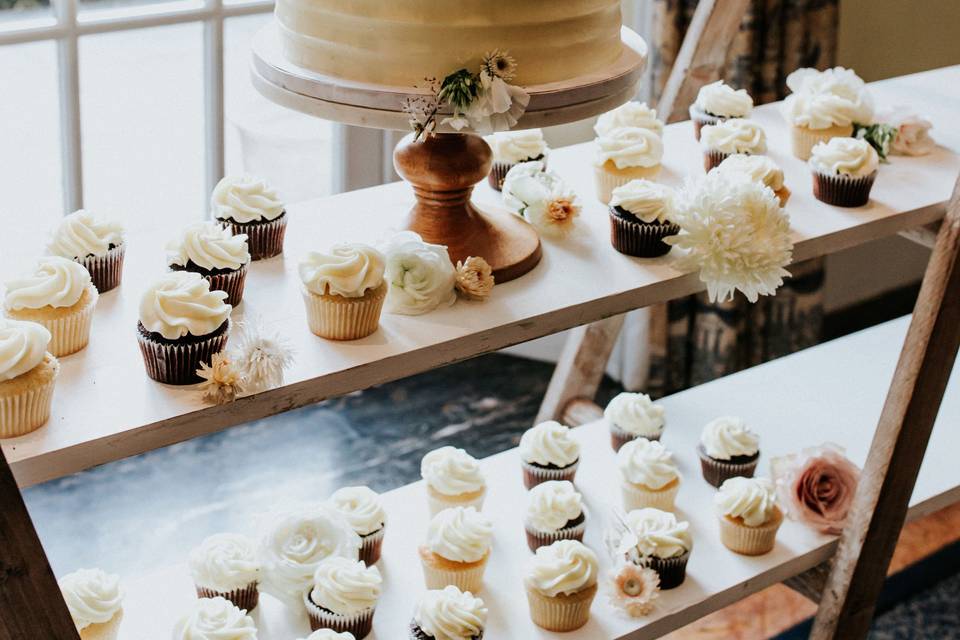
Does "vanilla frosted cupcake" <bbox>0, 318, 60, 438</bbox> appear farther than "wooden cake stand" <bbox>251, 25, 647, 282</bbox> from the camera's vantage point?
No

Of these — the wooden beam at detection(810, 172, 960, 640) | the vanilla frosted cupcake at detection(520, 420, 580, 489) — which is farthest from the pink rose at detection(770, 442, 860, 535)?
the vanilla frosted cupcake at detection(520, 420, 580, 489)

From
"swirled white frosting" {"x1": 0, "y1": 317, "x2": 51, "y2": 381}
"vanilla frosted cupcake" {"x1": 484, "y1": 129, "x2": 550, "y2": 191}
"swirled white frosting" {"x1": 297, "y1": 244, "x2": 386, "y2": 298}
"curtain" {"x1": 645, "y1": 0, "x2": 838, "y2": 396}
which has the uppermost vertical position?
"swirled white frosting" {"x1": 297, "y1": 244, "x2": 386, "y2": 298}

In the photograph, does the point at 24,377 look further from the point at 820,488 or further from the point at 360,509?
the point at 820,488

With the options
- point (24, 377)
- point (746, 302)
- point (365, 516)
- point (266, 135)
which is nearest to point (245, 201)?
point (24, 377)

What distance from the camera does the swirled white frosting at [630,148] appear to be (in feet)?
4.89

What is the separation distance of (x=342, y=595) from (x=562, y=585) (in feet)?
0.88

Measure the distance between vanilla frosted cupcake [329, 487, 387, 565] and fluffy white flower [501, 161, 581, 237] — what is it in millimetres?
441

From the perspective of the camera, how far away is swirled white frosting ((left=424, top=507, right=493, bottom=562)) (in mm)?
1465

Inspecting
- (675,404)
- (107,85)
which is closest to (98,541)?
(107,85)

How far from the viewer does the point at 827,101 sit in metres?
1.60

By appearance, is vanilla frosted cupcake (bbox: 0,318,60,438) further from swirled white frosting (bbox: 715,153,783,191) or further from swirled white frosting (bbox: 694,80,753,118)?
swirled white frosting (bbox: 694,80,753,118)

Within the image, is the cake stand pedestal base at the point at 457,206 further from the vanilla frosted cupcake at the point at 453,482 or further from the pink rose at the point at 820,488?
the pink rose at the point at 820,488

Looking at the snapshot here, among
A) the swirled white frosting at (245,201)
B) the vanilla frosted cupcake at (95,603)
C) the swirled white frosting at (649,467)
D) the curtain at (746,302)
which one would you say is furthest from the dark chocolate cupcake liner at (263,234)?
the curtain at (746,302)

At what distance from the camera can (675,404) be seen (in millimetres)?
1993
